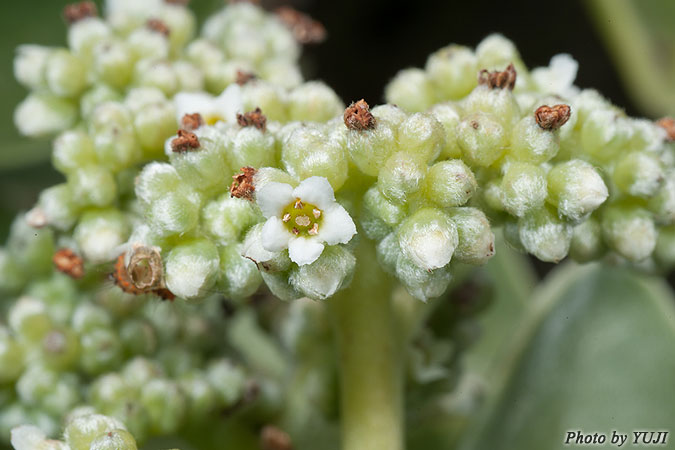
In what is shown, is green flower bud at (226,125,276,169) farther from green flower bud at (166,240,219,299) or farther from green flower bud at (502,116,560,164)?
green flower bud at (502,116,560,164)

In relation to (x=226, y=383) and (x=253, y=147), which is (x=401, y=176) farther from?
(x=226, y=383)

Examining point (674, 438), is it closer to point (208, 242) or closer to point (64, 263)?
point (208, 242)

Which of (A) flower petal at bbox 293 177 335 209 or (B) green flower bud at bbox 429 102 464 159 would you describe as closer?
(A) flower petal at bbox 293 177 335 209

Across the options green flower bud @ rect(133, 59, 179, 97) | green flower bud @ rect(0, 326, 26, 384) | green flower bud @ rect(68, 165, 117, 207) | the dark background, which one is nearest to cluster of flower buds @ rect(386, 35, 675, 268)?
green flower bud @ rect(133, 59, 179, 97)

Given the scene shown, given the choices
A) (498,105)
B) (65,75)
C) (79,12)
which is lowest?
(498,105)

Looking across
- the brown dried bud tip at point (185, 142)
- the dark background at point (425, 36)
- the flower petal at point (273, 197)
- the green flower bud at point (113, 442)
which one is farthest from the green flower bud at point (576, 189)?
the dark background at point (425, 36)

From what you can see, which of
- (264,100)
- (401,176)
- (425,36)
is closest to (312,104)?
(264,100)
